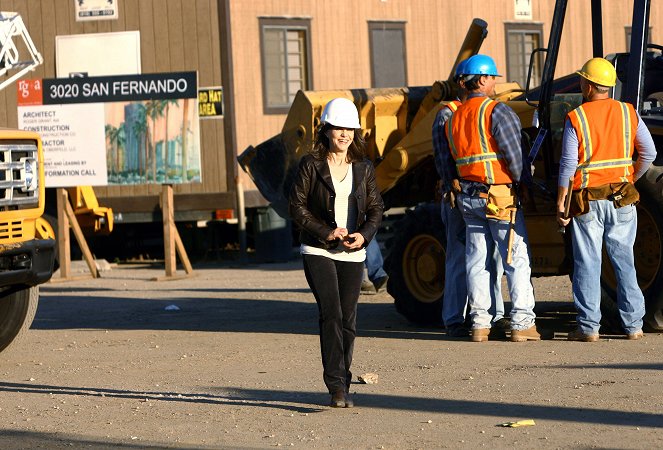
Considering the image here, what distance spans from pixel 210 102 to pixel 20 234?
11538 mm

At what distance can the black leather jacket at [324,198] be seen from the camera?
845cm

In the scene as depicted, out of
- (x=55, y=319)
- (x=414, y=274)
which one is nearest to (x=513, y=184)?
(x=414, y=274)

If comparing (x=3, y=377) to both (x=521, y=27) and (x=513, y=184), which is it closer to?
(x=513, y=184)

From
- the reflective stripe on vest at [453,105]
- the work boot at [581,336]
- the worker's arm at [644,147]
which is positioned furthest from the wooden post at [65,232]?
the worker's arm at [644,147]

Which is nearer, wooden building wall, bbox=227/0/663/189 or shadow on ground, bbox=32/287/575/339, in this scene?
shadow on ground, bbox=32/287/575/339

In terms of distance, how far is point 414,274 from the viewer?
12.4 metres

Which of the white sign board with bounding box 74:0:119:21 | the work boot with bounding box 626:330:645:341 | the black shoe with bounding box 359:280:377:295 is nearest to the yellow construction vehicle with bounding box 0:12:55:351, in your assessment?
the work boot with bounding box 626:330:645:341

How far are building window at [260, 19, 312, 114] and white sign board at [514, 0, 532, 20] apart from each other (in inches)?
170

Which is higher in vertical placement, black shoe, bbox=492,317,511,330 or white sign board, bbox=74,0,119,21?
white sign board, bbox=74,0,119,21

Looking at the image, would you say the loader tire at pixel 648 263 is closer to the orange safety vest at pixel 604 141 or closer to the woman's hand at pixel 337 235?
the orange safety vest at pixel 604 141

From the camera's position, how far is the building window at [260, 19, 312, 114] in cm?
2256

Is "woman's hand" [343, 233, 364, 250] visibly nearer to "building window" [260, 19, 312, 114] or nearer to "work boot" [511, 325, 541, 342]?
"work boot" [511, 325, 541, 342]

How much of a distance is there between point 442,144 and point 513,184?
0.66 m

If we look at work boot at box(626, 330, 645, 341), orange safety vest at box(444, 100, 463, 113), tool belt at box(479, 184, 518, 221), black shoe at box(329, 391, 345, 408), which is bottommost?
work boot at box(626, 330, 645, 341)
